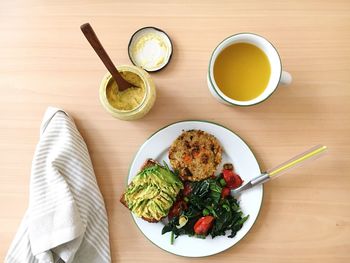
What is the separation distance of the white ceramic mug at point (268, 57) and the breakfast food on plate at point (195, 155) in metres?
0.13

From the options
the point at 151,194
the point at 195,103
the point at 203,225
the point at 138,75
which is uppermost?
the point at 138,75

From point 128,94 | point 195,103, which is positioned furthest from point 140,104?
point 195,103

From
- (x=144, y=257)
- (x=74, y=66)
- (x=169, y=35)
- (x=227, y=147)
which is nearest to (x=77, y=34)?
(x=74, y=66)

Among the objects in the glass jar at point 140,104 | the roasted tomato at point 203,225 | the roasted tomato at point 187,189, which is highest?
the glass jar at point 140,104

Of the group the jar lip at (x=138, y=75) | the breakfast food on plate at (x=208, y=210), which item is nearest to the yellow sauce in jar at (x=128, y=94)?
the jar lip at (x=138, y=75)

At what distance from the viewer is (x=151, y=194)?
898 millimetres

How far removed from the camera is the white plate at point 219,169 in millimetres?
917

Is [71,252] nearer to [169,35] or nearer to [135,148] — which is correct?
[135,148]

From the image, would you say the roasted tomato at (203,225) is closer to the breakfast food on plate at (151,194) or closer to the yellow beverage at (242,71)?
the breakfast food on plate at (151,194)

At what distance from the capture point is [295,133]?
3.11 ft

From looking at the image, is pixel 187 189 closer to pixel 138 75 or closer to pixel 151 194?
pixel 151 194

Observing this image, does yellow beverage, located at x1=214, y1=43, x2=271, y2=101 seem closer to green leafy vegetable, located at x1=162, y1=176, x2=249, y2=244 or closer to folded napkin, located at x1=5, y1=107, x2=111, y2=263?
green leafy vegetable, located at x1=162, y1=176, x2=249, y2=244

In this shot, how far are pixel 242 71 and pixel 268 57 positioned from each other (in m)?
0.06

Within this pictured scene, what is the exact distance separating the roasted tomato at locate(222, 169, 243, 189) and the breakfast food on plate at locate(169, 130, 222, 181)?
33 mm
